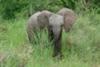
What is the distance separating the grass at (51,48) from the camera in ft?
17.2

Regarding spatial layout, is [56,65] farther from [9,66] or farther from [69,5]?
[69,5]

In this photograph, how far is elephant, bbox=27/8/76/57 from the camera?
592cm

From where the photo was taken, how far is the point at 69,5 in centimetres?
834

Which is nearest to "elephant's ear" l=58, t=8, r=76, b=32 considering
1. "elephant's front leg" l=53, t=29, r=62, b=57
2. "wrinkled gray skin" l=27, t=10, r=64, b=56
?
"wrinkled gray skin" l=27, t=10, r=64, b=56

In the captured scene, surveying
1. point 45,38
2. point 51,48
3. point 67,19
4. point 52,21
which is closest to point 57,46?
point 51,48

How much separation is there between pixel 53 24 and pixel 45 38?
27 cm

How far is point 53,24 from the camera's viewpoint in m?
5.96

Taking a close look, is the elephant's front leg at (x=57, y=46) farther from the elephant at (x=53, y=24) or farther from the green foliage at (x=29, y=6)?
the green foliage at (x=29, y=6)

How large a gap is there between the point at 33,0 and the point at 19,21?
737 mm

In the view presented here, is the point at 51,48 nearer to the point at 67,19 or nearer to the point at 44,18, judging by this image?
the point at 44,18

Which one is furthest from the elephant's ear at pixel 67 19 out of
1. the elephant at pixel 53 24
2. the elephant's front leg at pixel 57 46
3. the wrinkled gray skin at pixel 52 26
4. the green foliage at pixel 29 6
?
the green foliage at pixel 29 6

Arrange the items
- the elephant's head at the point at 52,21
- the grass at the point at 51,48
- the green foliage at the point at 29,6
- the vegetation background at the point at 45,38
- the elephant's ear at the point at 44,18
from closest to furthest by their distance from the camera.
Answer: the grass at the point at 51,48, the vegetation background at the point at 45,38, the elephant's head at the point at 52,21, the elephant's ear at the point at 44,18, the green foliage at the point at 29,6

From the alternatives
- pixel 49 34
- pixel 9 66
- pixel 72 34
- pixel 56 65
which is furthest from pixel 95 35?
pixel 9 66

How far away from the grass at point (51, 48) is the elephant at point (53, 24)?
0.11 m
